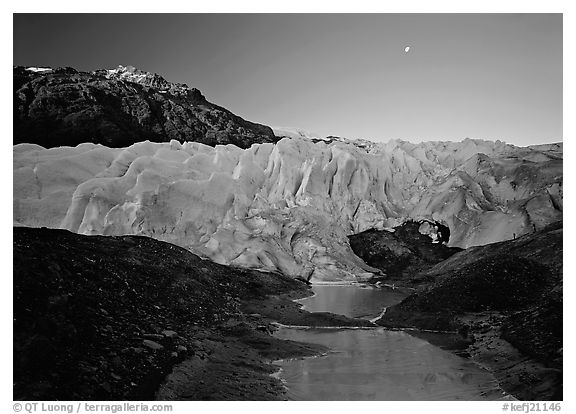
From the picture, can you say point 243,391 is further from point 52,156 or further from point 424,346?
point 52,156

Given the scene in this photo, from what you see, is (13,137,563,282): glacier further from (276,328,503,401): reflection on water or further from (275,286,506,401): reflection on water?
(276,328,503,401): reflection on water

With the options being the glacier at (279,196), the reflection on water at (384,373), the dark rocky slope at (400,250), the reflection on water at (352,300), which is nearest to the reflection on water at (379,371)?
the reflection on water at (384,373)

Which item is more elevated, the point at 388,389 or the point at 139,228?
the point at 139,228

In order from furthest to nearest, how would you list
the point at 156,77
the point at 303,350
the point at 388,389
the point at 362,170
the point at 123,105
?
the point at 156,77
the point at 123,105
the point at 362,170
the point at 303,350
the point at 388,389

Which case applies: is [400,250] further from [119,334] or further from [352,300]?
[119,334]
